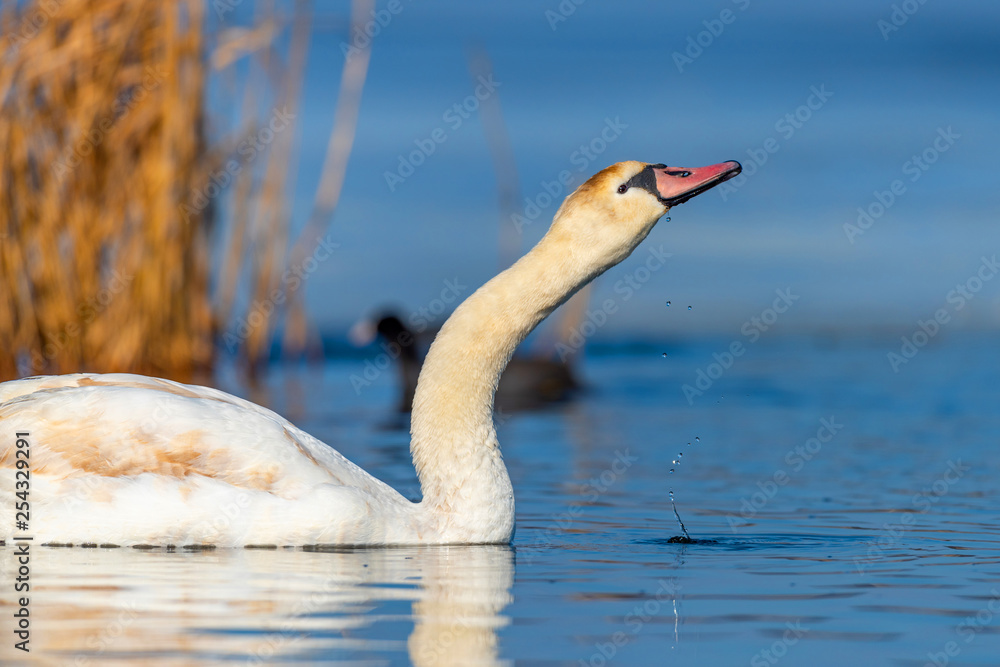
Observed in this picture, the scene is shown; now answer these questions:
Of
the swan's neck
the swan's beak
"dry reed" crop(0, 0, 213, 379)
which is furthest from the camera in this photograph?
"dry reed" crop(0, 0, 213, 379)

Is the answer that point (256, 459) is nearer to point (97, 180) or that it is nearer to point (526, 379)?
point (97, 180)

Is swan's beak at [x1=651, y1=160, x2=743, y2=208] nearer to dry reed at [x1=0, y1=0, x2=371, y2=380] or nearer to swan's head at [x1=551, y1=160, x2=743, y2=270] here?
swan's head at [x1=551, y1=160, x2=743, y2=270]

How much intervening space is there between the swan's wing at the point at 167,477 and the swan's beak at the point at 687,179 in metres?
1.95

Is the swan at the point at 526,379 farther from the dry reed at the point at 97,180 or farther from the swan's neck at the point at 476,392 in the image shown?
the swan's neck at the point at 476,392

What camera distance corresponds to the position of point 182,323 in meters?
15.9

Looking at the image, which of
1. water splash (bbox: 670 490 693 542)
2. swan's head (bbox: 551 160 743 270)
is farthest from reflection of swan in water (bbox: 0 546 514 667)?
swan's head (bbox: 551 160 743 270)

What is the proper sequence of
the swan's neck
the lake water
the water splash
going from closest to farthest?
the lake water → the swan's neck → the water splash

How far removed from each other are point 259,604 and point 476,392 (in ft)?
7.44

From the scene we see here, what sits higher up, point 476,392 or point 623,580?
point 476,392

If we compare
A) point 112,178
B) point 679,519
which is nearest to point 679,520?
point 679,519

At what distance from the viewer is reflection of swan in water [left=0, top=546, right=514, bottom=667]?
432 cm

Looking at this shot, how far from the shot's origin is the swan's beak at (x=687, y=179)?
21.1 feet

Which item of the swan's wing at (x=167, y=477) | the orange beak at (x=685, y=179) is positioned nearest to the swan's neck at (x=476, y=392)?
the swan's wing at (x=167, y=477)

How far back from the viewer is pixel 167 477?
6.54 m
